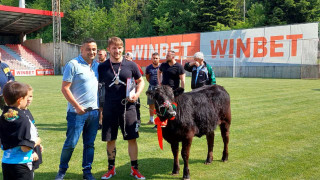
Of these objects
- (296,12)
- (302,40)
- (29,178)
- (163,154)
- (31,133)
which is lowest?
(163,154)

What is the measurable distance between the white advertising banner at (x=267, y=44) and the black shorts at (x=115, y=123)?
2872 cm

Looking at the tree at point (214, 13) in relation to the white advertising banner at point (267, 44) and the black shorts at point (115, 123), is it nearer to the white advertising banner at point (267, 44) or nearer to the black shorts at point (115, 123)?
the white advertising banner at point (267, 44)

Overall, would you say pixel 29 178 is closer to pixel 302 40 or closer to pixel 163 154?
pixel 163 154

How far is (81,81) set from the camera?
444 centimetres

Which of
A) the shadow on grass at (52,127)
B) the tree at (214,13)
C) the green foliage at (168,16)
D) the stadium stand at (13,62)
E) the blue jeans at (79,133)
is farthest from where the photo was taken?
the tree at (214,13)

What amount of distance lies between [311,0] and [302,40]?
738 inches

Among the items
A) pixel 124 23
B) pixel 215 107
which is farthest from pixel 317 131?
pixel 124 23

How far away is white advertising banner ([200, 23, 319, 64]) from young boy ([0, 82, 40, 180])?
30561 millimetres

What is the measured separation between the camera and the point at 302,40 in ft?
97.5

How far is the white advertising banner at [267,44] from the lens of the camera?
2945 cm

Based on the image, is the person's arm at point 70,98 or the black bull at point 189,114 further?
the black bull at point 189,114

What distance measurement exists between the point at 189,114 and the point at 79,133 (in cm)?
182

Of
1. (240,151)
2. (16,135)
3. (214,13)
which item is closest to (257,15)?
(214,13)

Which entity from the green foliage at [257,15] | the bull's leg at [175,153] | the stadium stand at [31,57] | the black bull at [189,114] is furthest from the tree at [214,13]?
the bull's leg at [175,153]
